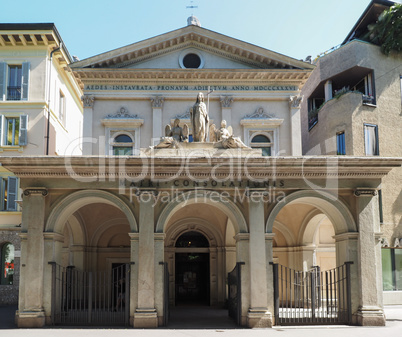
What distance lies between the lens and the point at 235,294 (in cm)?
1596

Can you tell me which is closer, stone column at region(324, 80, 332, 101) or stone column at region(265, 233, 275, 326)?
stone column at region(265, 233, 275, 326)

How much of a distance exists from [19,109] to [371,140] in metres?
19.0

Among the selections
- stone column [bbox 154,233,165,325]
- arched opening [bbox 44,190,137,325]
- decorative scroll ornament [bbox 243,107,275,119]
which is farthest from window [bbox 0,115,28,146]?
stone column [bbox 154,233,165,325]

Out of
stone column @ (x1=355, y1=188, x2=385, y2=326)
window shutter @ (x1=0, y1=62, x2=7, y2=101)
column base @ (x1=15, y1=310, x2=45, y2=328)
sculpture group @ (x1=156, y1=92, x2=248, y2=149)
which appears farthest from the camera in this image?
window shutter @ (x1=0, y1=62, x2=7, y2=101)

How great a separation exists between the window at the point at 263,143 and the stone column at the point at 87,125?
26.8ft

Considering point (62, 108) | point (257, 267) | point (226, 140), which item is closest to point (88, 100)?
point (62, 108)

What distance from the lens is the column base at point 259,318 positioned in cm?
1473

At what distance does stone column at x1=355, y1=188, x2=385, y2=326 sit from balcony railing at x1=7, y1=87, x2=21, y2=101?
18.7 metres

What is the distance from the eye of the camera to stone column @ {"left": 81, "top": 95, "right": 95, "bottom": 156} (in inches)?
966

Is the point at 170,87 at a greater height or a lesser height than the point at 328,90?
lesser

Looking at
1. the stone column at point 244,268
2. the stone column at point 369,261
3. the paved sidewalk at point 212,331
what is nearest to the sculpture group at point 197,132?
the stone column at point 244,268

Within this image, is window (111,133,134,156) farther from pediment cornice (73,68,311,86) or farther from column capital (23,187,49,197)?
column capital (23,187,49,197)

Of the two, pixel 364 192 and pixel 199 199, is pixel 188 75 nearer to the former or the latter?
pixel 199 199

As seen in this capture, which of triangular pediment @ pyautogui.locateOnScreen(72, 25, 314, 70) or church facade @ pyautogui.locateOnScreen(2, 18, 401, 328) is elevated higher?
triangular pediment @ pyautogui.locateOnScreen(72, 25, 314, 70)
